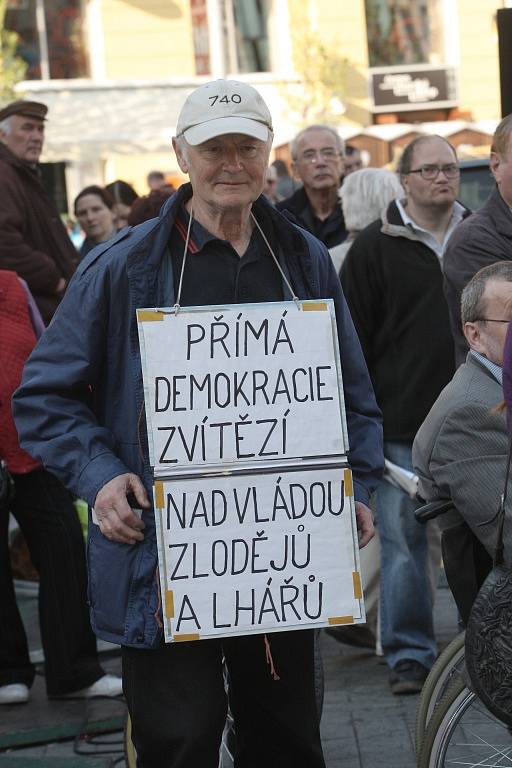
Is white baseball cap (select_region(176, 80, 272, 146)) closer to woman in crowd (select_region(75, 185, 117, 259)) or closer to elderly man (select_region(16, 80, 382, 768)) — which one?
elderly man (select_region(16, 80, 382, 768))

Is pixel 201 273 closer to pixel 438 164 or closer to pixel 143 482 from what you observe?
pixel 143 482

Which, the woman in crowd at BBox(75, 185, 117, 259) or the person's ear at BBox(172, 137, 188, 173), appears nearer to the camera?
the person's ear at BBox(172, 137, 188, 173)

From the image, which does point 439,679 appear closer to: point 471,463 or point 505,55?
point 471,463

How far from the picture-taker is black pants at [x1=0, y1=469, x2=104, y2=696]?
5812mm

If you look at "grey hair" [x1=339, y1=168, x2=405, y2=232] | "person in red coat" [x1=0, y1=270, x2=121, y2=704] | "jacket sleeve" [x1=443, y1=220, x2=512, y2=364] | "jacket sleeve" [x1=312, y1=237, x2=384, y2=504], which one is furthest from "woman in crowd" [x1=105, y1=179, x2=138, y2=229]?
"jacket sleeve" [x1=312, y1=237, x2=384, y2=504]

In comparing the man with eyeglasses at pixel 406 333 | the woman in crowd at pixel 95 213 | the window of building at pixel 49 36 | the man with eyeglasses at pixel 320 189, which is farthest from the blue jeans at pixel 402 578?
the window of building at pixel 49 36

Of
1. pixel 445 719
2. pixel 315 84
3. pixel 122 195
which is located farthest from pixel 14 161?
pixel 315 84

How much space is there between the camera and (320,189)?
Answer: 725cm

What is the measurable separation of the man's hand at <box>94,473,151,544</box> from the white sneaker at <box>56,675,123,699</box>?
2.69 m

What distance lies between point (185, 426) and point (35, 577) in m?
4.66

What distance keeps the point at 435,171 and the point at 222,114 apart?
2929 millimetres

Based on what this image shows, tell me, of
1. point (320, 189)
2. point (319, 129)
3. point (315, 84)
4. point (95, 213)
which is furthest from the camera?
point (315, 84)

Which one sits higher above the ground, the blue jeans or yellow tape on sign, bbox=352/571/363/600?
yellow tape on sign, bbox=352/571/363/600

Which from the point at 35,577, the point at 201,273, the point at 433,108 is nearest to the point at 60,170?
the point at 433,108
